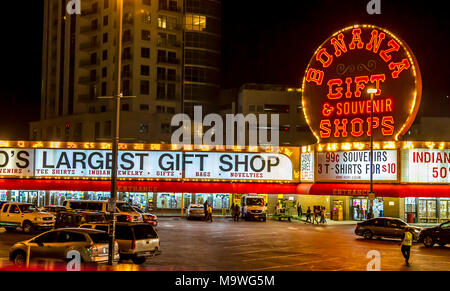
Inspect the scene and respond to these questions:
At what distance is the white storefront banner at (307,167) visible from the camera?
168 ft

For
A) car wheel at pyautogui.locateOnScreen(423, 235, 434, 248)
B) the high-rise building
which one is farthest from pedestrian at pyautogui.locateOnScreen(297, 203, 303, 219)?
the high-rise building

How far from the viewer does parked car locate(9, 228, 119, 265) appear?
1853cm

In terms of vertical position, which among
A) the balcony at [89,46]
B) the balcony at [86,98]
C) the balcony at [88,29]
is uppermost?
the balcony at [88,29]

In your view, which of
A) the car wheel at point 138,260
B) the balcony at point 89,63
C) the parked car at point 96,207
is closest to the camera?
the car wheel at point 138,260

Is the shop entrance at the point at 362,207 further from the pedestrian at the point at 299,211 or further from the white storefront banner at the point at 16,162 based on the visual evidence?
the white storefront banner at the point at 16,162

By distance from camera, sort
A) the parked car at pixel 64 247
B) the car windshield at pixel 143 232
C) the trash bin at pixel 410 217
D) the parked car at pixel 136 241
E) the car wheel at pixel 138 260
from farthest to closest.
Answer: the trash bin at pixel 410 217 < the car windshield at pixel 143 232 < the car wheel at pixel 138 260 < the parked car at pixel 136 241 < the parked car at pixel 64 247

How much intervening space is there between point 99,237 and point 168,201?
38.5 meters

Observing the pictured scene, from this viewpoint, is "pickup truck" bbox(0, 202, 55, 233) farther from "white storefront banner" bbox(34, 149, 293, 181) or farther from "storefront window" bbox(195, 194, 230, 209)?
"storefront window" bbox(195, 194, 230, 209)

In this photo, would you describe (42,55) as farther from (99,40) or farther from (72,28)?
(99,40)

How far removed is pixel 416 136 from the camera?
73062 mm

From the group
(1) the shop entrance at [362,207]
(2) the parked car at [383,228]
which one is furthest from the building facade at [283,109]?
(2) the parked car at [383,228]

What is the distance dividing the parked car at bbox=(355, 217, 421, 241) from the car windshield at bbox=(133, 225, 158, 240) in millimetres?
16705

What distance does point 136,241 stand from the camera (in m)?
21.0

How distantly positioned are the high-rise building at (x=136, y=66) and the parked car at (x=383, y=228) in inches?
2185
